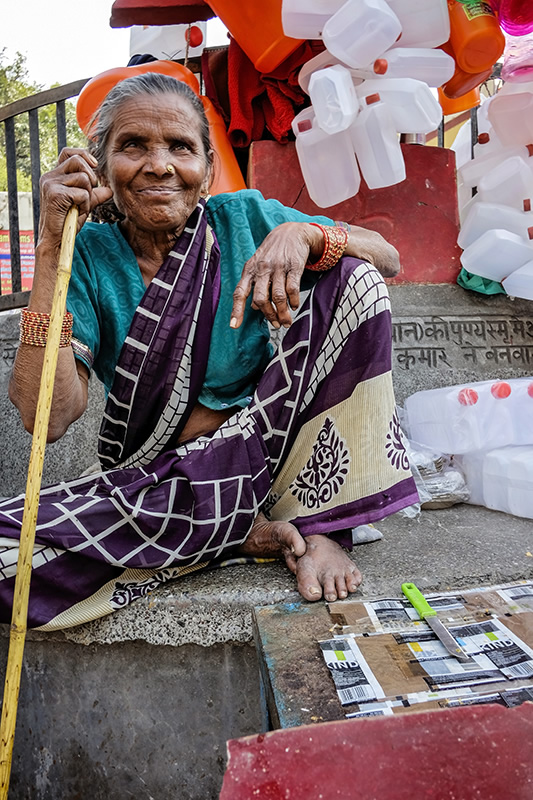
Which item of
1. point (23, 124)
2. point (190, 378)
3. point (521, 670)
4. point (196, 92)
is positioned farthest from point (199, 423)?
point (23, 124)

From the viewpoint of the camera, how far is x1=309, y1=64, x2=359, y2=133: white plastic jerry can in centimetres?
231

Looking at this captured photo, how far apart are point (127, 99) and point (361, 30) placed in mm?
1207

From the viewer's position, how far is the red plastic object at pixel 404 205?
2699mm

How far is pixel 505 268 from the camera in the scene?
99.3 inches

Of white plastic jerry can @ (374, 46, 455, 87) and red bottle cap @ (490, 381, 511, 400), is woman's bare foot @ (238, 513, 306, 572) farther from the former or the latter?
white plastic jerry can @ (374, 46, 455, 87)

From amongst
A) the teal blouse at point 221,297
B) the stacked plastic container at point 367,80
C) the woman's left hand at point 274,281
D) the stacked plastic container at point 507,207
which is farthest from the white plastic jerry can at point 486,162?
the woman's left hand at point 274,281

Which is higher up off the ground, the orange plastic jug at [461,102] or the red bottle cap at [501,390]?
the orange plastic jug at [461,102]

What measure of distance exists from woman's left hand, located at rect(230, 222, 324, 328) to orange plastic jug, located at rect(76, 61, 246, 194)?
1382mm

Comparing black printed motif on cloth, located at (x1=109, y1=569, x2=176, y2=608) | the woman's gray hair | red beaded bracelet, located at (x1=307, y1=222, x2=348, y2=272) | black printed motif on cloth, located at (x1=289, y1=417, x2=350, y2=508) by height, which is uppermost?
the woman's gray hair

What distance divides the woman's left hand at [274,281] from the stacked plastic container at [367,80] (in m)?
1.22

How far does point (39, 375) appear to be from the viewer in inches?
51.2

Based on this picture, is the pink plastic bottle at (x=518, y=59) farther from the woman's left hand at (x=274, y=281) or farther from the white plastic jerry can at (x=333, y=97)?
the woman's left hand at (x=274, y=281)

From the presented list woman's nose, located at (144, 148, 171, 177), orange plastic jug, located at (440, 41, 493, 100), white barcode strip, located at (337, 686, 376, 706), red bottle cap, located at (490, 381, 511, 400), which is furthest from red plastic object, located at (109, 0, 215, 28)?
white barcode strip, located at (337, 686, 376, 706)

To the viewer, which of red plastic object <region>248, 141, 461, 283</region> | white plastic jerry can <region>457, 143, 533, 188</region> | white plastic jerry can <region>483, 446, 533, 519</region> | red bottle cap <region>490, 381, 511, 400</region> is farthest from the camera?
red plastic object <region>248, 141, 461, 283</region>
